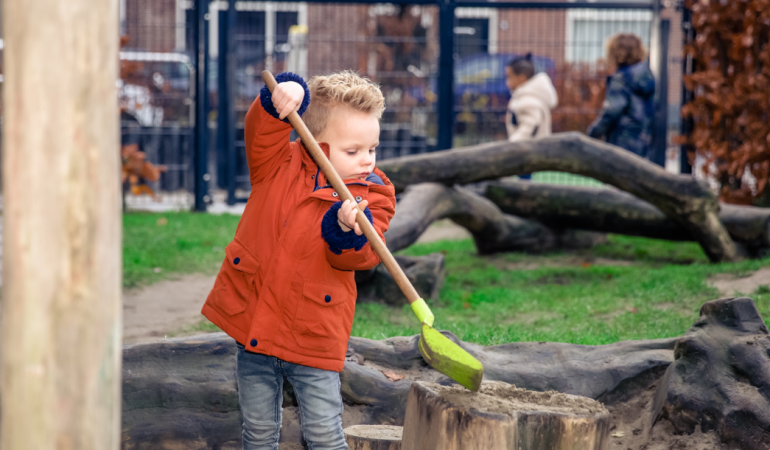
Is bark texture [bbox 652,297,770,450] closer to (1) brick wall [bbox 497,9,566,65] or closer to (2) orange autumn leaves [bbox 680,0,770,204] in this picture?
(2) orange autumn leaves [bbox 680,0,770,204]

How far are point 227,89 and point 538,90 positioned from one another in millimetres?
3764

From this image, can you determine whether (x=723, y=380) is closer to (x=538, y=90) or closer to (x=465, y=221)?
(x=465, y=221)

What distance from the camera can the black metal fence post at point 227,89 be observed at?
896cm

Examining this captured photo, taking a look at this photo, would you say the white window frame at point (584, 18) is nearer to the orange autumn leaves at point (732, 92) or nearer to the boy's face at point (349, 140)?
the orange autumn leaves at point (732, 92)

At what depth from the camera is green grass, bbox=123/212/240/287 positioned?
5.74m

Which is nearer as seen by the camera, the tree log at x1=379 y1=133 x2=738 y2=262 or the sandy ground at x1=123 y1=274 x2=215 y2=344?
the sandy ground at x1=123 y1=274 x2=215 y2=344

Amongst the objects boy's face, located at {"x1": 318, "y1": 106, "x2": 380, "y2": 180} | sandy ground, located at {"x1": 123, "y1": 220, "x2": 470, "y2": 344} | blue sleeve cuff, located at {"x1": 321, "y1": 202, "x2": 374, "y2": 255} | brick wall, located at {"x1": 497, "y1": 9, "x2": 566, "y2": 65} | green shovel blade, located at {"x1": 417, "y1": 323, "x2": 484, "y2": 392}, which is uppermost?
brick wall, located at {"x1": 497, "y1": 9, "x2": 566, "y2": 65}

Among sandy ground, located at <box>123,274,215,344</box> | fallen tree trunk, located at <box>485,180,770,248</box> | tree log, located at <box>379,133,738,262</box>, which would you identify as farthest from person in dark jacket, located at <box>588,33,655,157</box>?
sandy ground, located at <box>123,274,215,344</box>

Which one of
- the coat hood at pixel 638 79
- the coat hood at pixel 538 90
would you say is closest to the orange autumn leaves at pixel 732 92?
the coat hood at pixel 638 79

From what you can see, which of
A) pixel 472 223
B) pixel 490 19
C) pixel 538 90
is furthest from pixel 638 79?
pixel 490 19

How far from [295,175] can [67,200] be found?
1.17 m

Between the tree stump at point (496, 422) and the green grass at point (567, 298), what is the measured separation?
5.17ft

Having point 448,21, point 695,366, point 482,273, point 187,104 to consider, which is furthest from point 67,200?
point 187,104

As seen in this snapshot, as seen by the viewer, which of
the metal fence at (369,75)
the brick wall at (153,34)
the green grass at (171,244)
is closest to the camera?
the green grass at (171,244)
